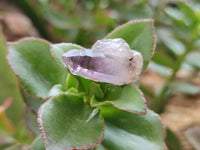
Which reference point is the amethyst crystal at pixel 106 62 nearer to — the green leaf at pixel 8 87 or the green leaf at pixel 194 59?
the green leaf at pixel 8 87

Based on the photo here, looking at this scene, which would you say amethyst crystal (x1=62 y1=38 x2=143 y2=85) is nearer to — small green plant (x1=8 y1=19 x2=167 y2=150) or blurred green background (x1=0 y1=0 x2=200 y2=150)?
small green plant (x1=8 y1=19 x2=167 y2=150)

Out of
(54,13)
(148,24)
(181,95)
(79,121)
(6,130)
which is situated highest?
(148,24)

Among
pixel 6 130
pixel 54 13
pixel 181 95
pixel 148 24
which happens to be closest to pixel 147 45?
pixel 148 24

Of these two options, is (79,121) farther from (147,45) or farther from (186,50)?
(186,50)

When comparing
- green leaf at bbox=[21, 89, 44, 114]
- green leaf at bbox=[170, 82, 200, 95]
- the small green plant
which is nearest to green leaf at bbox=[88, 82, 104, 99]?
the small green plant

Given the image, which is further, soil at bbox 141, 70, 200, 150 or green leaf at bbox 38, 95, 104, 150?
soil at bbox 141, 70, 200, 150

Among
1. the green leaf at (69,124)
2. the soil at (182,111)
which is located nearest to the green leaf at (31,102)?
the green leaf at (69,124)
